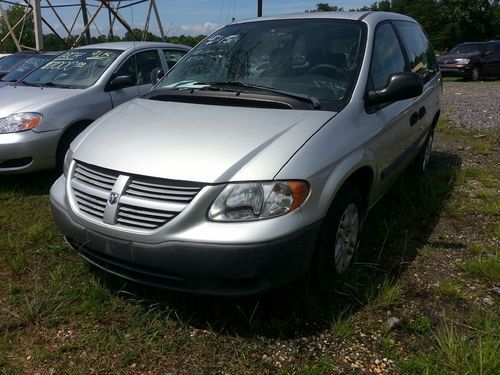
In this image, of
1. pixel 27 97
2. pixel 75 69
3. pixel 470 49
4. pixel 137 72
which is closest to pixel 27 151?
pixel 27 97

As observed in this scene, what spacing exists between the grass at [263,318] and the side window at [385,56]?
1.19m

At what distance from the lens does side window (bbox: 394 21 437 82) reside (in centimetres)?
426

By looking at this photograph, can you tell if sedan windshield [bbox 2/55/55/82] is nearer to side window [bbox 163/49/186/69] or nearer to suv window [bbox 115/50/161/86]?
suv window [bbox 115/50/161/86]

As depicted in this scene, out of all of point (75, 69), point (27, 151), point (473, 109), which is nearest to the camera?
point (27, 151)

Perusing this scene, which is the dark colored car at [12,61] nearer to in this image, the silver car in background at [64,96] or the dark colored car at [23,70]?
the dark colored car at [23,70]

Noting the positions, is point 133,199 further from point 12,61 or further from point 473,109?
point 12,61

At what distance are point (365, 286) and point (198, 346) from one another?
1.08m

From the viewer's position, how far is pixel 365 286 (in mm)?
2879

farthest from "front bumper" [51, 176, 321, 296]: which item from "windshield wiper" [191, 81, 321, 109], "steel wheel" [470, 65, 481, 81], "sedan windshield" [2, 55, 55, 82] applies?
"steel wheel" [470, 65, 481, 81]

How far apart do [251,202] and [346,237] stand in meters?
0.91

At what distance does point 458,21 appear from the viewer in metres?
41.1

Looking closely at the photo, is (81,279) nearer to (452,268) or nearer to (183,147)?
(183,147)

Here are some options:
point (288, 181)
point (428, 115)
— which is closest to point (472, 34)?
point (428, 115)

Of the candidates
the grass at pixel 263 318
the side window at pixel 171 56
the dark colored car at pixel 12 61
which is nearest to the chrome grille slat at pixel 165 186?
the grass at pixel 263 318
